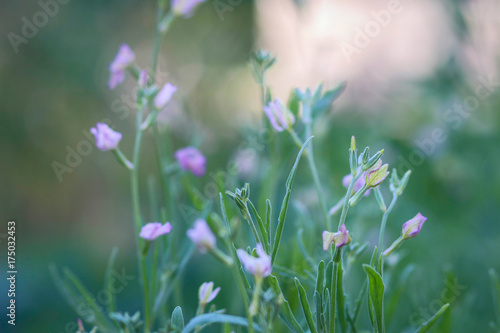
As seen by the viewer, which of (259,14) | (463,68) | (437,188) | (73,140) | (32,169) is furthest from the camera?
(259,14)

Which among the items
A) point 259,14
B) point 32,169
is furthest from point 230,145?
point 259,14

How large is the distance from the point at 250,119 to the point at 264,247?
2.21 ft

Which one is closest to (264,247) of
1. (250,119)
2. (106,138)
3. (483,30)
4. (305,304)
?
(305,304)

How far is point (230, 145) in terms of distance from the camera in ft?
4.77

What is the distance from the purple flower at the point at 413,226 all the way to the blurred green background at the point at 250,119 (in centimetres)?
18

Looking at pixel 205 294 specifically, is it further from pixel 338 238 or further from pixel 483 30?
pixel 483 30

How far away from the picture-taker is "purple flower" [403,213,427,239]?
407 millimetres

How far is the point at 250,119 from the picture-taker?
1.06 meters

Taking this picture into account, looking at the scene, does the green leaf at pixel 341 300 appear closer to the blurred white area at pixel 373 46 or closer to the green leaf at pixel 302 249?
the green leaf at pixel 302 249

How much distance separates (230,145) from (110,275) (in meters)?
0.93

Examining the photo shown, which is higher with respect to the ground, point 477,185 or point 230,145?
point 230,145

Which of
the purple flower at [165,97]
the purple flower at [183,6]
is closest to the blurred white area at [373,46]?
the purple flower at [183,6]

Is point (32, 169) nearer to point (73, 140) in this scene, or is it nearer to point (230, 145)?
point (73, 140)

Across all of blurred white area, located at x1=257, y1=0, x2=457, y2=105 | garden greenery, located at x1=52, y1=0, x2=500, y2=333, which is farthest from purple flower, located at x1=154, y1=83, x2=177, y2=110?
blurred white area, located at x1=257, y1=0, x2=457, y2=105
